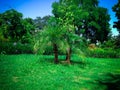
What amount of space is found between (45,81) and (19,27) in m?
30.5

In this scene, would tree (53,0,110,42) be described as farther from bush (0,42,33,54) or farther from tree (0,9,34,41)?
bush (0,42,33,54)

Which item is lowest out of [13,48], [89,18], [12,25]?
[13,48]

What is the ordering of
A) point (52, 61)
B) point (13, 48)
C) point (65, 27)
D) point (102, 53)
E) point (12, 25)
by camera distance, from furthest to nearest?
point (12, 25) < point (102, 53) < point (13, 48) < point (52, 61) < point (65, 27)

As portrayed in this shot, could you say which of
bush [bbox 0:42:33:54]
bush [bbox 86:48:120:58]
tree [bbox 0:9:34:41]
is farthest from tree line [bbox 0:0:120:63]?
bush [bbox 86:48:120:58]

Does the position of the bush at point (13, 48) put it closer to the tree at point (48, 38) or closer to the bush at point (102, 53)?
the bush at point (102, 53)

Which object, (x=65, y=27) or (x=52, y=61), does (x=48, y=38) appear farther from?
(x=52, y=61)

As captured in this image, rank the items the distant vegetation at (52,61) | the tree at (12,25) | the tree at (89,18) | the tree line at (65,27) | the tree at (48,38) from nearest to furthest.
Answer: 1. the distant vegetation at (52,61)
2. the tree at (48,38)
3. the tree line at (65,27)
4. the tree at (12,25)
5. the tree at (89,18)

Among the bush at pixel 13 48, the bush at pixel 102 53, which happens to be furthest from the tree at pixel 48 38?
the bush at pixel 102 53

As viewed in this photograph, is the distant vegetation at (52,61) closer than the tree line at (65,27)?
Yes

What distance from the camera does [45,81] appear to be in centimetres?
1077

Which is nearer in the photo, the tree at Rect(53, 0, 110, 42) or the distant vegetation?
Result: the distant vegetation

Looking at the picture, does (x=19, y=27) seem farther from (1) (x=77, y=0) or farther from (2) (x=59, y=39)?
(2) (x=59, y=39)

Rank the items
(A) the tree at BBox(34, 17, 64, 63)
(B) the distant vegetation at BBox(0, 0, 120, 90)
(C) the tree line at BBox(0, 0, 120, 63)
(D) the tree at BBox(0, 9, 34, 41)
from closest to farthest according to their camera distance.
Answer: (B) the distant vegetation at BBox(0, 0, 120, 90) → (A) the tree at BBox(34, 17, 64, 63) → (C) the tree line at BBox(0, 0, 120, 63) → (D) the tree at BBox(0, 9, 34, 41)

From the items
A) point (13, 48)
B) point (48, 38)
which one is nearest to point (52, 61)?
point (48, 38)
